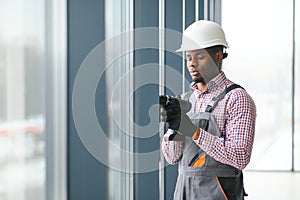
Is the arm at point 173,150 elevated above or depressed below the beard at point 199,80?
below

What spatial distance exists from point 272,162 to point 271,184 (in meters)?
1.11

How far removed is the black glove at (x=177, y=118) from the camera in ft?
5.44

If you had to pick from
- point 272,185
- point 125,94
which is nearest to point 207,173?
point 125,94

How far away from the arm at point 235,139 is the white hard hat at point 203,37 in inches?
8.3

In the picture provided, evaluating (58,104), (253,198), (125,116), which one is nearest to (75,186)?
(58,104)

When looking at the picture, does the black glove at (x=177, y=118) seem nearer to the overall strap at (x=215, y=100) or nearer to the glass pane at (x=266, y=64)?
the overall strap at (x=215, y=100)

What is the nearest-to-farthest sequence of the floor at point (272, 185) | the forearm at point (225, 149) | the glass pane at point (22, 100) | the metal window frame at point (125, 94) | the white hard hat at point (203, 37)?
the glass pane at point (22, 100), the forearm at point (225, 149), the white hard hat at point (203, 37), the metal window frame at point (125, 94), the floor at point (272, 185)

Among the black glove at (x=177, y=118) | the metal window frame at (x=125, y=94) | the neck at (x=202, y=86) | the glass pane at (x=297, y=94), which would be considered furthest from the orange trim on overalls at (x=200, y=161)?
the glass pane at (x=297, y=94)

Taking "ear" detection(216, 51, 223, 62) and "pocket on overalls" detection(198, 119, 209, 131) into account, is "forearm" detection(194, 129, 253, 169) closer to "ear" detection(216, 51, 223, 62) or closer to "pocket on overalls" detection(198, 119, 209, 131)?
"pocket on overalls" detection(198, 119, 209, 131)

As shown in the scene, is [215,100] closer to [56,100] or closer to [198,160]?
[198,160]

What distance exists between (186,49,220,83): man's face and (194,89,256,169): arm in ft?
0.43

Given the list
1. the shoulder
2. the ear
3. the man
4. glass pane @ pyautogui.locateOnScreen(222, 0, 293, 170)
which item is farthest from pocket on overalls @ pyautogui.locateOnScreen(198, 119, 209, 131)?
glass pane @ pyautogui.locateOnScreen(222, 0, 293, 170)

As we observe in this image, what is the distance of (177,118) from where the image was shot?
1.66 m

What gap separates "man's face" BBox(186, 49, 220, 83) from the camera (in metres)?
1.73
